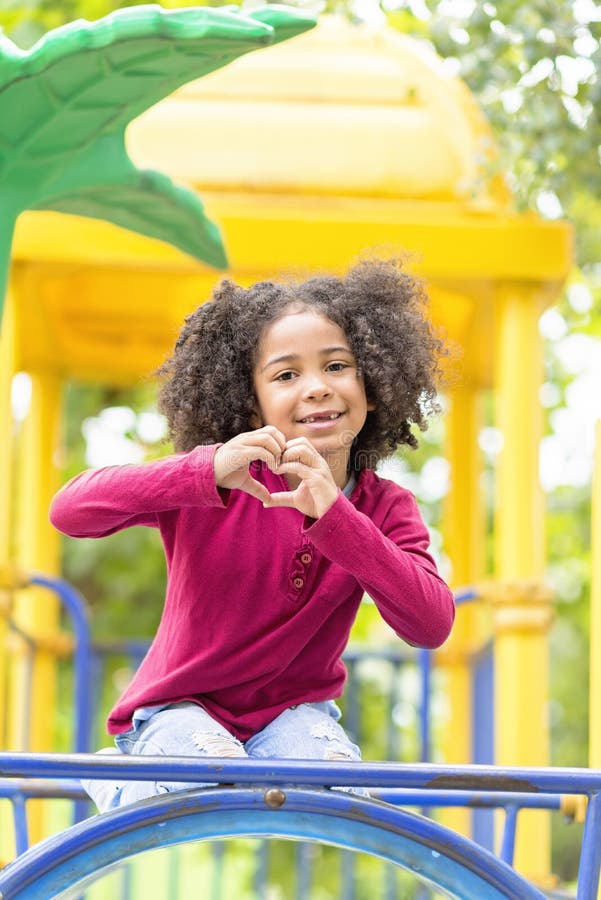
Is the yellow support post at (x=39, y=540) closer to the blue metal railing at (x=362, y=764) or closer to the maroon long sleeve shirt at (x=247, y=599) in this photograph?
the blue metal railing at (x=362, y=764)

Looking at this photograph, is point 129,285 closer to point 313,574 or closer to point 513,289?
point 513,289

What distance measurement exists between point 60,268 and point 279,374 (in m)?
2.28

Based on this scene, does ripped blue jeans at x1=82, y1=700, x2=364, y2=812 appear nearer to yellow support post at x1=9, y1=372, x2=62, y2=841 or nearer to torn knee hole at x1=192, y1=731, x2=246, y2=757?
torn knee hole at x1=192, y1=731, x2=246, y2=757

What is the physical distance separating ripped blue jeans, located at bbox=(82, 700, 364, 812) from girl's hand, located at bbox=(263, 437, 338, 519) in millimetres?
372

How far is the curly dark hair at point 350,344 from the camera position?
84.4 inches

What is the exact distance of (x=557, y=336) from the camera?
8.93 metres

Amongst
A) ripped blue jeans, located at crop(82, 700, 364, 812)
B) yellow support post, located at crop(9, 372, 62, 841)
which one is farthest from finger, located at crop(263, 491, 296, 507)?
yellow support post, located at crop(9, 372, 62, 841)

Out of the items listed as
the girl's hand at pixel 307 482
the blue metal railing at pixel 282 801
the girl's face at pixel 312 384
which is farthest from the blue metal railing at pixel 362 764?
A: the girl's face at pixel 312 384

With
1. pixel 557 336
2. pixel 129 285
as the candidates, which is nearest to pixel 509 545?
pixel 129 285

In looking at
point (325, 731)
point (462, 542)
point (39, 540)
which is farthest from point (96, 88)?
point (462, 542)

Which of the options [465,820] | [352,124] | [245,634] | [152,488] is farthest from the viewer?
[465,820]

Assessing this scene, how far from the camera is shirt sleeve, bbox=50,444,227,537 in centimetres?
179

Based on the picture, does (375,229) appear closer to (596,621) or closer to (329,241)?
(329,241)

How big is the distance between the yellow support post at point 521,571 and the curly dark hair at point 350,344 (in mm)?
1813
